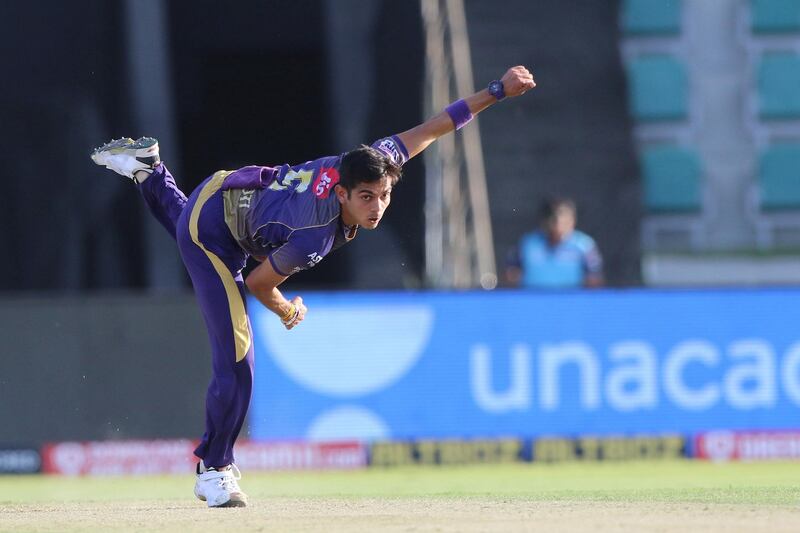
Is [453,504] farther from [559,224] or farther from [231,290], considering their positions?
[559,224]

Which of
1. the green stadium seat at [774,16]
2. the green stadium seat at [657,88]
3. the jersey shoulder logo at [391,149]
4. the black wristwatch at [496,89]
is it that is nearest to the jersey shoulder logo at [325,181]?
the jersey shoulder logo at [391,149]

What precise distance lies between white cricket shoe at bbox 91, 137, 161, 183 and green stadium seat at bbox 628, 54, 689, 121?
9.25 metres

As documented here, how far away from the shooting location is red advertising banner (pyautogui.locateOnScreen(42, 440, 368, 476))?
435 inches

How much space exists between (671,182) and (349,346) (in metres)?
5.50

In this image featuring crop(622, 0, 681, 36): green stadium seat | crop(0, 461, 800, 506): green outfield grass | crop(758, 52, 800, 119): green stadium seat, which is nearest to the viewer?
crop(0, 461, 800, 506): green outfield grass

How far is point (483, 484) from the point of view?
9.68 m

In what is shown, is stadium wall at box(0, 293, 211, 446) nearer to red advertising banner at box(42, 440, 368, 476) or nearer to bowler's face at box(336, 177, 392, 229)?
red advertising banner at box(42, 440, 368, 476)

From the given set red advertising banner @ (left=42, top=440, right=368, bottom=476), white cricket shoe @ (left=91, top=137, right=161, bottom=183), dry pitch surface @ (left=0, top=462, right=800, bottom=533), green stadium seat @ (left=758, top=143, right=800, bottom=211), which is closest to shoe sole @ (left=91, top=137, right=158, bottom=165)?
white cricket shoe @ (left=91, top=137, right=161, bottom=183)

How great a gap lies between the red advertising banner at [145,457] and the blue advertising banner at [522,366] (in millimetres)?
158

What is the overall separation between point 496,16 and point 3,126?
5.09m

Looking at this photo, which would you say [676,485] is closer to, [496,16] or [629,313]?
[629,313]

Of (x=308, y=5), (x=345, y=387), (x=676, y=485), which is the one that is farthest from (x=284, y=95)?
(x=676, y=485)

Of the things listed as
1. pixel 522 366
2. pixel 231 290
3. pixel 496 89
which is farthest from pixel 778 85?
pixel 231 290

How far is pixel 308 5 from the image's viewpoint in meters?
13.8
